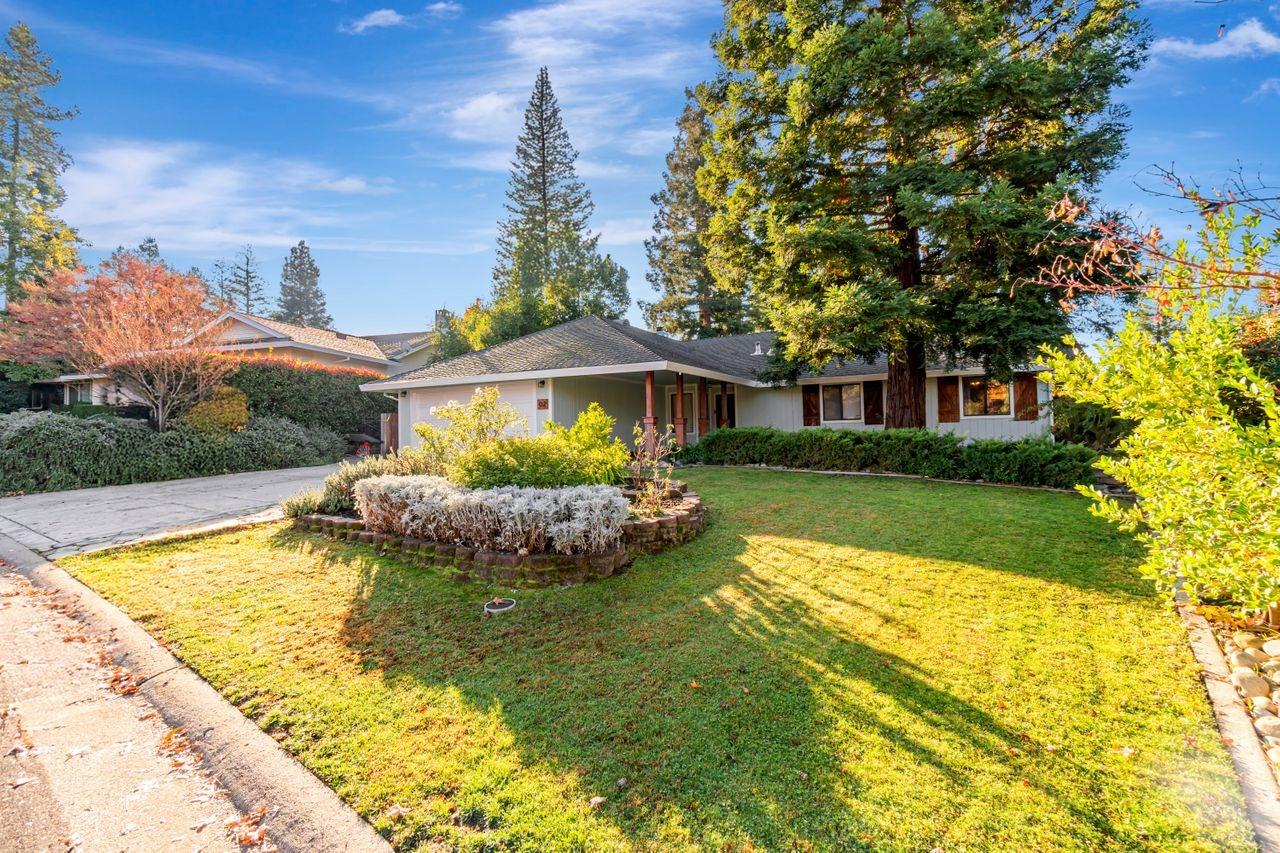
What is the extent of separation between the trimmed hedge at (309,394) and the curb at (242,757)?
1309cm

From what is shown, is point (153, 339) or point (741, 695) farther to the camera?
point (153, 339)

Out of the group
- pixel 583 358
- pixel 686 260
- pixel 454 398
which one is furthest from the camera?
pixel 686 260

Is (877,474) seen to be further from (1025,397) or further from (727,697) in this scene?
(727,697)

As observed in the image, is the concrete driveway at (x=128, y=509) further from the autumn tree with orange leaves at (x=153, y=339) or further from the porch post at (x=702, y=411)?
the porch post at (x=702, y=411)

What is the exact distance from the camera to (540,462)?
5.96 m

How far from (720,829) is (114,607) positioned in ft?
17.2

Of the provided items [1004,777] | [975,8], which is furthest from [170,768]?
[975,8]

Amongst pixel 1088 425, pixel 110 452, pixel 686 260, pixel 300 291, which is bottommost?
pixel 110 452

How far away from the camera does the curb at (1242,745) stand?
1928 millimetres

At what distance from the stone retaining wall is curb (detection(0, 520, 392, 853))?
6.36ft

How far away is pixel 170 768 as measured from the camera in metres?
2.48

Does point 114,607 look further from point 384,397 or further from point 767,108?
point 384,397

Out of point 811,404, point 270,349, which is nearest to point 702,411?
point 811,404

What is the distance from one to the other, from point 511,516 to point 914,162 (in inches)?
435
